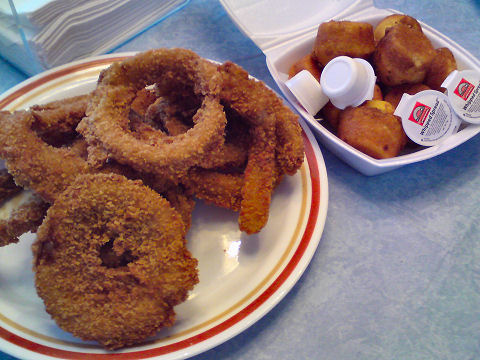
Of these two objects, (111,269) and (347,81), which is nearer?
(111,269)

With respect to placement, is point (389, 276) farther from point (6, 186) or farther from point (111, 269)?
point (6, 186)

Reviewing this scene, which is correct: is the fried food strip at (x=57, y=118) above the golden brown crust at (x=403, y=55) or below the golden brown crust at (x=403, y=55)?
above

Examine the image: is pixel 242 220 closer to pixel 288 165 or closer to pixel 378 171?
pixel 288 165

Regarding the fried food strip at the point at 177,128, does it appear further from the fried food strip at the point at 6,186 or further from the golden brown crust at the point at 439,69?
the golden brown crust at the point at 439,69

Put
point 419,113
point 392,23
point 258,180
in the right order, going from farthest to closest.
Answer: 1. point 392,23
2. point 419,113
3. point 258,180

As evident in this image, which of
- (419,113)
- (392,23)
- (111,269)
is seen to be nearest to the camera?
(111,269)

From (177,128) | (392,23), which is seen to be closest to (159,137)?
(177,128)

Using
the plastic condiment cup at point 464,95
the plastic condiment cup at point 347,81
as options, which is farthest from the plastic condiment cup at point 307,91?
the plastic condiment cup at point 464,95
